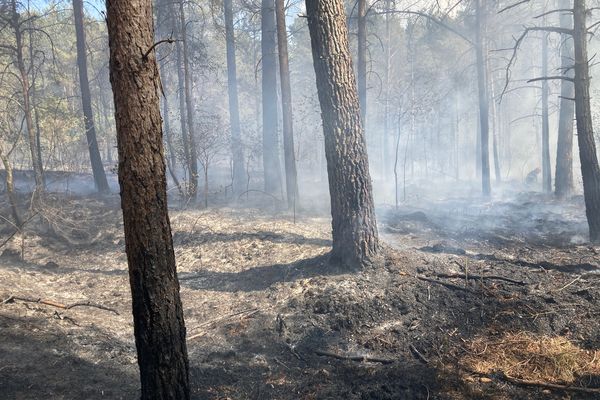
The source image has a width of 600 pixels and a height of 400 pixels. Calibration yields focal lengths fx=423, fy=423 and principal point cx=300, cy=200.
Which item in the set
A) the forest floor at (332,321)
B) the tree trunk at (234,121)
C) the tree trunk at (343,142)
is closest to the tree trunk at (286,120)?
the forest floor at (332,321)

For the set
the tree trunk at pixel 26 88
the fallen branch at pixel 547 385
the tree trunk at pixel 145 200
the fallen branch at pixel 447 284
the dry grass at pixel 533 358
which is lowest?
the fallen branch at pixel 547 385

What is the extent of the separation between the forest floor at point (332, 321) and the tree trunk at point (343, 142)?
571 millimetres

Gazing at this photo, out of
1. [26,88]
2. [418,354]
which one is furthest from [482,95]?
[26,88]

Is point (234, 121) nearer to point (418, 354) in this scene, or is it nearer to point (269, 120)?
point (269, 120)

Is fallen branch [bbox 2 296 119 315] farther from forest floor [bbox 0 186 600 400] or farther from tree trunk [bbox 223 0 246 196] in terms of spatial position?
tree trunk [bbox 223 0 246 196]

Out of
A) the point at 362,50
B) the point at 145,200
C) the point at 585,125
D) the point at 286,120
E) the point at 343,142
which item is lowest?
the point at 145,200

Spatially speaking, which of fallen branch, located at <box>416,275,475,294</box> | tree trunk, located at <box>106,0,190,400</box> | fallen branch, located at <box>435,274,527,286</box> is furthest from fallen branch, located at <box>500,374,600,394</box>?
tree trunk, located at <box>106,0,190,400</box>

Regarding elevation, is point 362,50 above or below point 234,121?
above

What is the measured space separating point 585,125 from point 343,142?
547 cm

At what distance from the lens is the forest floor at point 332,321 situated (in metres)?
4.77

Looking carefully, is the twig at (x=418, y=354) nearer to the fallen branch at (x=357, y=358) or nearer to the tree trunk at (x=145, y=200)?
the fallen branch at (x=357, y=358)

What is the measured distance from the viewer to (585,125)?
8805 mm

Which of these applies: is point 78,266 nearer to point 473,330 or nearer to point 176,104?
point 473,330

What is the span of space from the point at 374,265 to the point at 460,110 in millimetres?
36889
